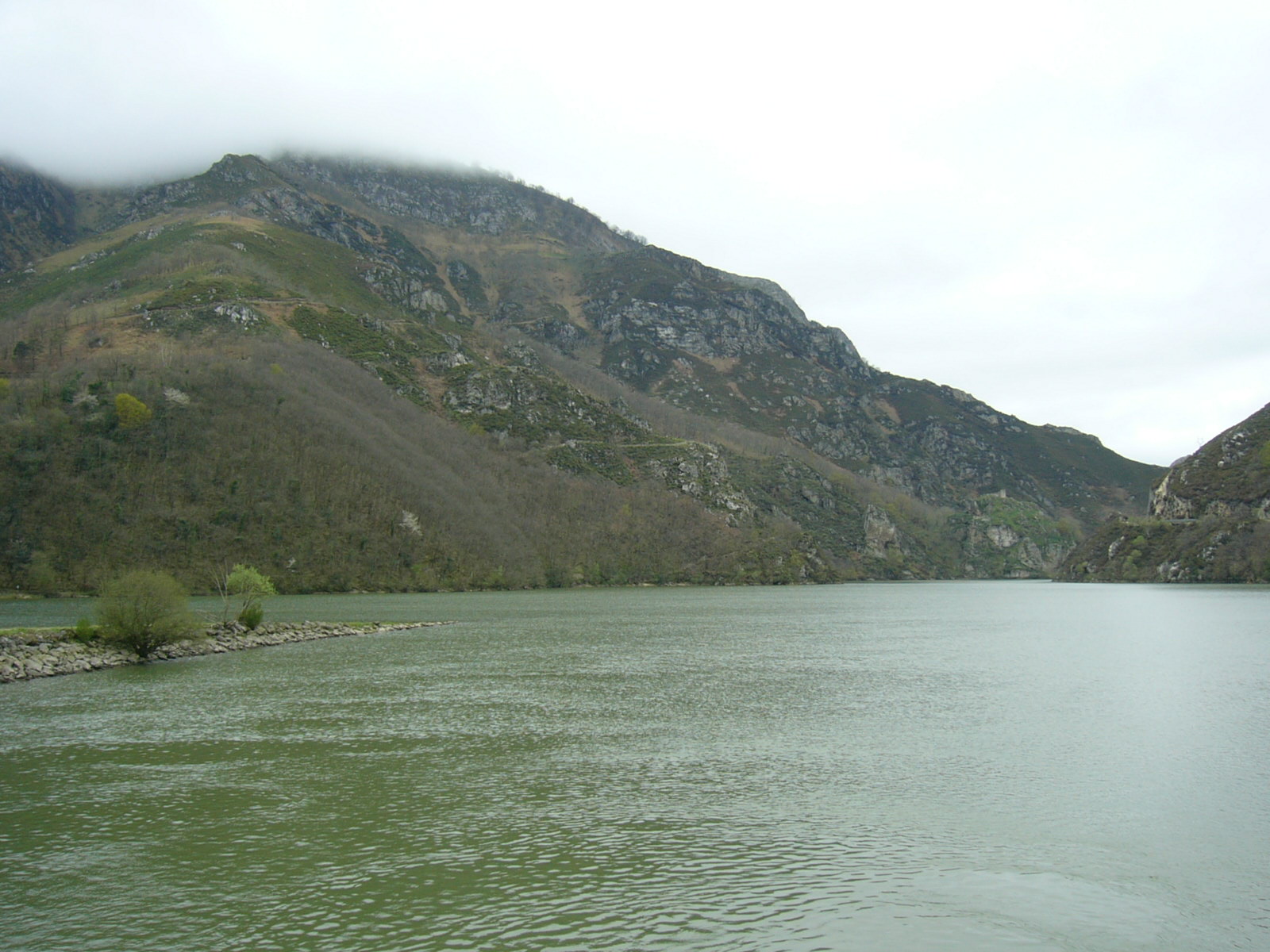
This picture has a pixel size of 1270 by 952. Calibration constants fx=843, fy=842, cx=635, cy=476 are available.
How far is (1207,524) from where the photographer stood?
155375 mm

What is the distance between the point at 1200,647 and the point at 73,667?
6626cm

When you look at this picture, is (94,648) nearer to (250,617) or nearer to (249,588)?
(250,617)

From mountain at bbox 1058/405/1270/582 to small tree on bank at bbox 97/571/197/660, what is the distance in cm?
15860

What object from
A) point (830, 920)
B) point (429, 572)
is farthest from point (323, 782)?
point (429, 572)

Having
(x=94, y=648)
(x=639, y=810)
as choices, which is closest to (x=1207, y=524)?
(x=639, y=810)

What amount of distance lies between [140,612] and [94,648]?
2.97 meters

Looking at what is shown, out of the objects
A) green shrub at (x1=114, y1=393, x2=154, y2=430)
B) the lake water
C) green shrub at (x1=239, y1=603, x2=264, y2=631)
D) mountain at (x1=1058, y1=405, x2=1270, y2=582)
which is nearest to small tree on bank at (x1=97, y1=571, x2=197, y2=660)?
the lake water

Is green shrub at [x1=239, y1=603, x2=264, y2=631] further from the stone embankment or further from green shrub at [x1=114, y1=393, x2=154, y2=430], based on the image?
green shrub at [x1=114, y1=393, x2=154, y2=430]

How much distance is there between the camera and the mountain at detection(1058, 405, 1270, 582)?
147 metres

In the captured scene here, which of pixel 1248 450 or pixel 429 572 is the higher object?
pixel 1248 450

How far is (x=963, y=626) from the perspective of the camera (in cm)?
7469

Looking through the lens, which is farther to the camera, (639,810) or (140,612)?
(140,612)

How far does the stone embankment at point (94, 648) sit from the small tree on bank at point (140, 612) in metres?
0.72

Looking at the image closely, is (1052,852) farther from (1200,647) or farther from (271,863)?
(1200,647)
